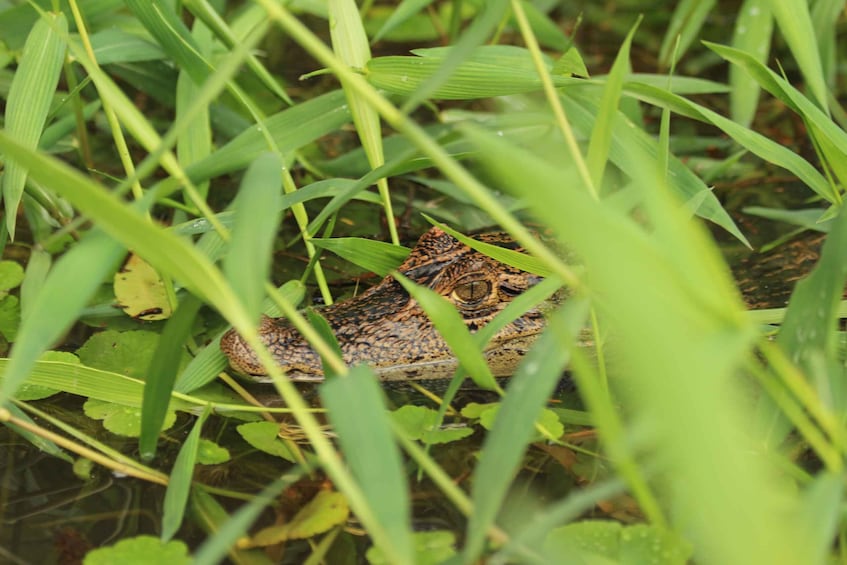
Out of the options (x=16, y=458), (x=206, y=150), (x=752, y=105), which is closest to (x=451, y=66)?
(x=16, y=458)

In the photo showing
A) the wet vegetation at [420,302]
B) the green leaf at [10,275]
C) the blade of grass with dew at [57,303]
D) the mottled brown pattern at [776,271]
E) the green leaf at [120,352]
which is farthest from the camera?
the mottled brown pattern at [776,271]

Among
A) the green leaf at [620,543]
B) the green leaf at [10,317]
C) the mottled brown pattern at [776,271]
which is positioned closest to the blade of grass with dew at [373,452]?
the green leaf at [620,543]

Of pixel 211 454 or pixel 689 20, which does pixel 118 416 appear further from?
pixel 689 20

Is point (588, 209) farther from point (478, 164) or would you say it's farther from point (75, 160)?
point (75, 160)

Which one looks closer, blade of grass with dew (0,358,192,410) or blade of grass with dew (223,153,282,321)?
blade of grass with dew (223,153,282,321)

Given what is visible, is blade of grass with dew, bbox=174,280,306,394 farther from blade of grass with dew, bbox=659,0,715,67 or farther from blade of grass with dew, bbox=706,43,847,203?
blade of grass with dew, bbox=659,0,715,67

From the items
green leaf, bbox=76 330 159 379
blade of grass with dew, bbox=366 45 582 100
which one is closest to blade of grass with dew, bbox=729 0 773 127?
blade of grass with dew, bbox=366 45 582 100

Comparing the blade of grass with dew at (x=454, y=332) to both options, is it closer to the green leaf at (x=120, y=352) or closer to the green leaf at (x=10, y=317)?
the green leaf at (x=120, y=352)
